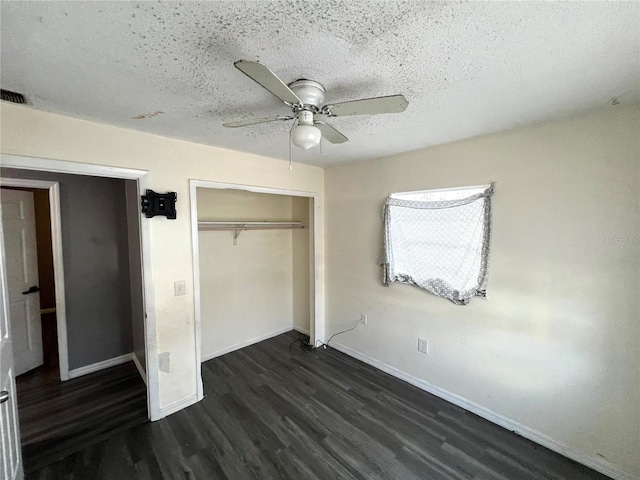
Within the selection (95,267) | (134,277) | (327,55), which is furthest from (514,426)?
(95,267)

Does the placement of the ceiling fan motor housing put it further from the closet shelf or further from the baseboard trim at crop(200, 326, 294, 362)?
the baseboard trim at crop(200, 326, 294, 362)

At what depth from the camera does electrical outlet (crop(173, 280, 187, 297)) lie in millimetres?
2250

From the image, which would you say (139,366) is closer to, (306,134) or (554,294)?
(306,134)

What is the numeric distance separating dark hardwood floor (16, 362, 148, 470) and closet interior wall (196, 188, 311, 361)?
2.79 feet

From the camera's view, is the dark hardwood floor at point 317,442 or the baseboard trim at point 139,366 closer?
the dark hardwood floor at point 317,442

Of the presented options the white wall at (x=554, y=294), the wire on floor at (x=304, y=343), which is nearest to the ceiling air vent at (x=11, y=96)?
the white wall at (x=554, y=294)

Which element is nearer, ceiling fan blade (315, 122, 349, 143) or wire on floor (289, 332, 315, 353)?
ceiling fan blade (315, 122, 349, 143)

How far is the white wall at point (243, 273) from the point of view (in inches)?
125

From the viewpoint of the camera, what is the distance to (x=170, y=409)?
227cm

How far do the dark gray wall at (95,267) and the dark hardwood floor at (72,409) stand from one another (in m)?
0.30

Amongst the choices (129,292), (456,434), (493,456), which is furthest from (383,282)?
(129,292)

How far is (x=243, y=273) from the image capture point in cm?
350

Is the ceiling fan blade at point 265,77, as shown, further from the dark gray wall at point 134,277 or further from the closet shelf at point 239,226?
the dark gray wall at point 134,277

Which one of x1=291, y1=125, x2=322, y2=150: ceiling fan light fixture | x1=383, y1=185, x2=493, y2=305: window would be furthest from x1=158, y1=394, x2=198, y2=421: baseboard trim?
x1=291, y1=125, x2=322, y2=150: ceiling fan light fixture
